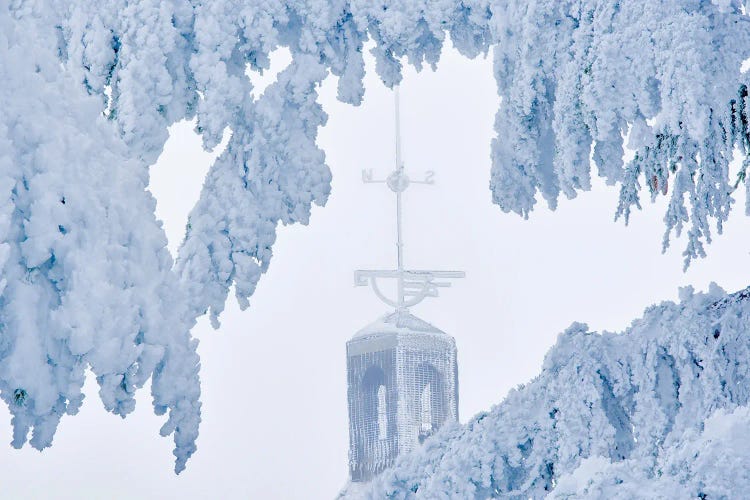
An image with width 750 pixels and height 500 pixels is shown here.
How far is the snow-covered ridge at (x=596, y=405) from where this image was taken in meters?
4.82

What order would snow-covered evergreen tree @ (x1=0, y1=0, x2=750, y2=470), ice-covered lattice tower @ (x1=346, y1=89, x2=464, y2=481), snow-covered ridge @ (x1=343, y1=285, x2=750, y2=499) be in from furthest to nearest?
ice-covered lattice tower @ (x1=346, y1=89, x2=464, y2=481)
snow-covered ridge @ (x1=343, y1=285, x2=750, y2=499)
snow-covered evergreen tree @ (x1=0, y1=0, x2=750, y2=470)

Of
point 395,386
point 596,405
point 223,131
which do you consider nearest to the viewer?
point 223,131

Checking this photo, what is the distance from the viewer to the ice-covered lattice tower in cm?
2153

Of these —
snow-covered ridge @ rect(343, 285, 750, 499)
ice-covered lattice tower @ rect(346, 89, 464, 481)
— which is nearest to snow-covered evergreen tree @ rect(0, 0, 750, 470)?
snow-covered ridge @ rect(343, 285, 750, 499)

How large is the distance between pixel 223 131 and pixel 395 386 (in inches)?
678

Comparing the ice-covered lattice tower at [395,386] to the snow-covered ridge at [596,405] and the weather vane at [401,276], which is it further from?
the snow-covered ridge at [596,405]

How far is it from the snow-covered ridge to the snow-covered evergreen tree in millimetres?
361

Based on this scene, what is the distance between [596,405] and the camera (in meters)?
4.95

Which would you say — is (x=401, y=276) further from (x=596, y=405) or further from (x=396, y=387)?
(x=596, y=405)

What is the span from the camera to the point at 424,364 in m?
21.9

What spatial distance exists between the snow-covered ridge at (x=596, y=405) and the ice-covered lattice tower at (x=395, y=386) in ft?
53.2

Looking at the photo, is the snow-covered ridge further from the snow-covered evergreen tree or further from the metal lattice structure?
the metal lattice structure

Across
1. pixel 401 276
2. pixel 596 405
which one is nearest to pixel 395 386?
pixel 401 276

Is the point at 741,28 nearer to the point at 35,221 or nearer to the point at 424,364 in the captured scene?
the point at 35,221
